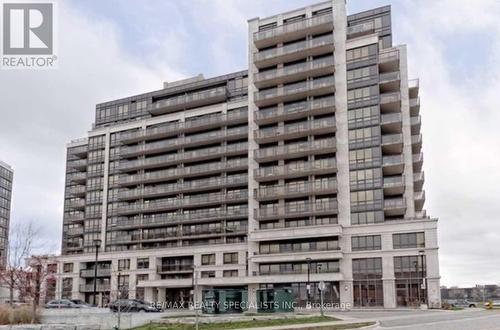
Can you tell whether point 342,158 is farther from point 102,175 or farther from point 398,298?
point 102,175

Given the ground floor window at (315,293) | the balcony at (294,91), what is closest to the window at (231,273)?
the ground floor window at (315,293)

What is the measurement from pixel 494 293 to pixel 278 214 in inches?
2138

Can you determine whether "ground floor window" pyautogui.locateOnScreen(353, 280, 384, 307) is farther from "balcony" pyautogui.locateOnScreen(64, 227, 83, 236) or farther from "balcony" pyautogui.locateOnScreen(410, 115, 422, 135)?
"balcony" pyautogui.locateOnScreen(64, 227, 83, 236)

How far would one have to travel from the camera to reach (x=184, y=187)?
3482 inches

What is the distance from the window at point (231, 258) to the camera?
80188 mm

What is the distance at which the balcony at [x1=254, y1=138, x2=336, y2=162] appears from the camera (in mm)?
74125

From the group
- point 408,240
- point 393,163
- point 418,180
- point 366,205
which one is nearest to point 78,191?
point 366,205

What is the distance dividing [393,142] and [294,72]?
Answer: 57.1 ft

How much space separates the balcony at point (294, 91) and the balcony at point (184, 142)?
6.31 meters

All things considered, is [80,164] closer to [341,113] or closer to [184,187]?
[184,187]

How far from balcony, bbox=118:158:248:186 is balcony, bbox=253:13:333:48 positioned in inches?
706

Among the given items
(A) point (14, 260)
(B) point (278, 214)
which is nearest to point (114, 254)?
(B) point (278, 214)

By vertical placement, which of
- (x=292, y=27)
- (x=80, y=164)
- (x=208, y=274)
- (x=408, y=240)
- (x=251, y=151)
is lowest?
(x=208, y=274)

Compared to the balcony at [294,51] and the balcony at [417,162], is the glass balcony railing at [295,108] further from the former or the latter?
the balcony at [417,162]
